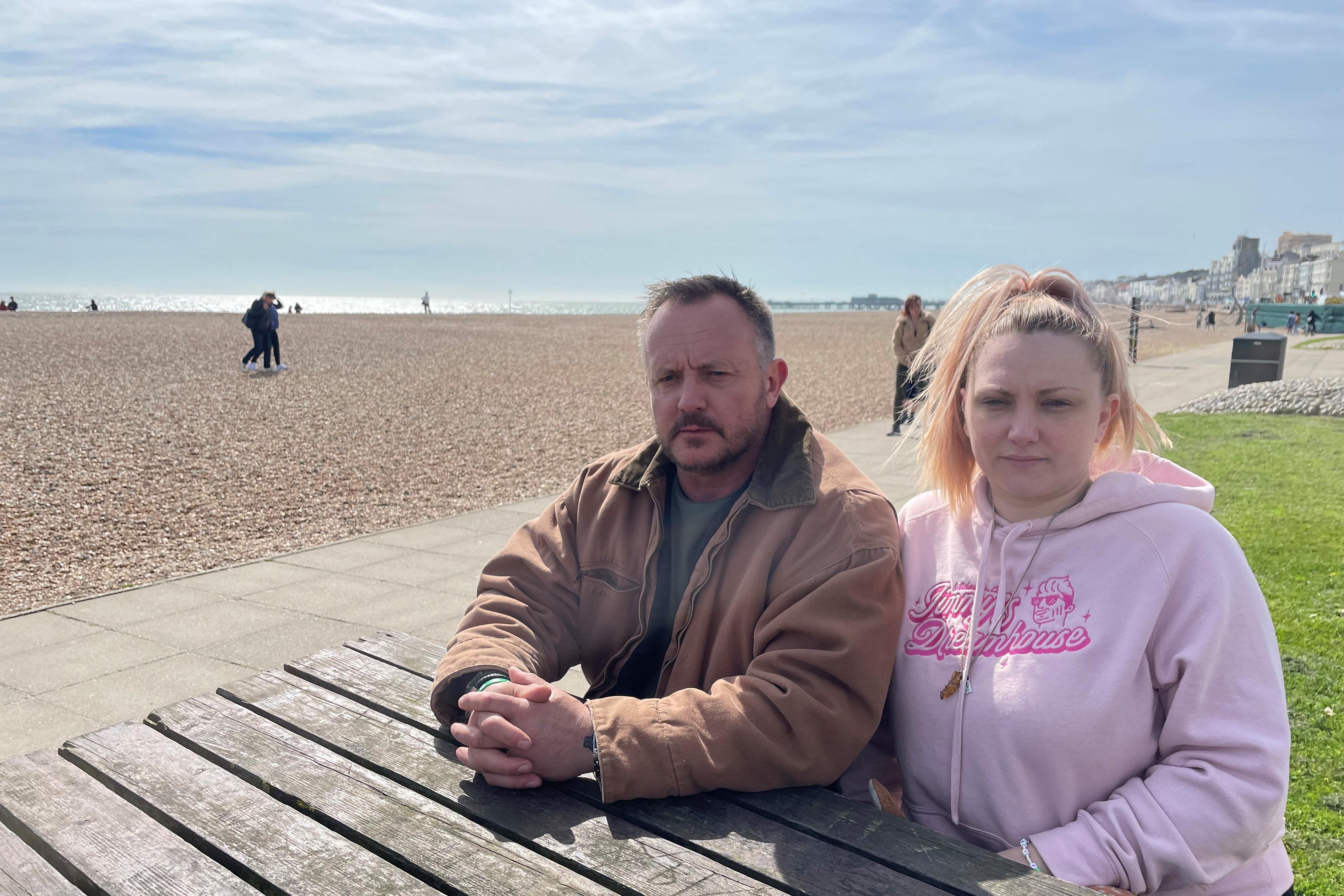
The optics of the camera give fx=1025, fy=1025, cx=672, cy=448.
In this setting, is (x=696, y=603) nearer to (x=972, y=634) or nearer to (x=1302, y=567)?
(x=972, y=634)

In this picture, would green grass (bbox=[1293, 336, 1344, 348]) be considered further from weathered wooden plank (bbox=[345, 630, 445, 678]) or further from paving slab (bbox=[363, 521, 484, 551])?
weathered wooden plank (bbox=[345, 630, 445, 678])

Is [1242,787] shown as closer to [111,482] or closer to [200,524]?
[200,524]

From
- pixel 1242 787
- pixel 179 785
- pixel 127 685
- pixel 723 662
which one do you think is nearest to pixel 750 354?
pixel 723 662

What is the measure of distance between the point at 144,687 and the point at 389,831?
3.07m

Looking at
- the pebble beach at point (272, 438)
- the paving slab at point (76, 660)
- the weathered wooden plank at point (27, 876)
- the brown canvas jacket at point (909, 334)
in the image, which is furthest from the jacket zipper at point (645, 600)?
the brown canvas jacket at point (909, 334)

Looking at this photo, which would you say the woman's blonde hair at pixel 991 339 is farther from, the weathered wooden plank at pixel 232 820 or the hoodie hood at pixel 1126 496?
the weathered wooden plank at pixel 232 820

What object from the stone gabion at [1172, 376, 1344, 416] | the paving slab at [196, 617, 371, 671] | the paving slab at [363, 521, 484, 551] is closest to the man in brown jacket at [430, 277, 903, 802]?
the paving slab at [196, 617, 371, 671]

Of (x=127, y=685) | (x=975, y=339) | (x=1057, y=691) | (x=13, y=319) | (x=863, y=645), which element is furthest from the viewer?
(x=13, y=319)

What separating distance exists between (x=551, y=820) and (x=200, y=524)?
6500 millimetres

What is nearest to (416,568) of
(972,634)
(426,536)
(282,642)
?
(426,536)

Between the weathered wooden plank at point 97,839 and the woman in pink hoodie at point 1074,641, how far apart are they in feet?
4.29

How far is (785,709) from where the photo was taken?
1.91 metres

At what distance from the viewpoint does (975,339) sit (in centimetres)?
213

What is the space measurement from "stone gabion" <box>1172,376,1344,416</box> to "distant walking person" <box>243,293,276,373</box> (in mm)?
16074
